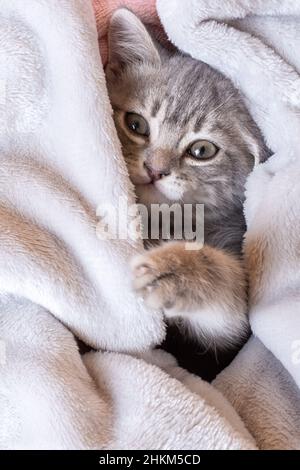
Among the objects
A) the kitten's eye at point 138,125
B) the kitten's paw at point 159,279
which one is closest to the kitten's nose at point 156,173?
the kitten's eye at point 138,125

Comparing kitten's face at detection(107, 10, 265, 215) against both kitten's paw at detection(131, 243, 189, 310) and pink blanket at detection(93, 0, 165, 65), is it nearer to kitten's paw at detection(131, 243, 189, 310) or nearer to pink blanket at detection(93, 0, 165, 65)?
pink blanket at detection(93, 0, 165, 65)

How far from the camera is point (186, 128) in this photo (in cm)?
119

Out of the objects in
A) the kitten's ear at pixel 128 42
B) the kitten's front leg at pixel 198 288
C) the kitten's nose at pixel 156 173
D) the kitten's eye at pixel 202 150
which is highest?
the kitten's ear at pixel 128 42

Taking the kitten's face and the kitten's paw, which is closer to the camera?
the kitten's paw

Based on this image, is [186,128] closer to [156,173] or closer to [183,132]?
[183,132]

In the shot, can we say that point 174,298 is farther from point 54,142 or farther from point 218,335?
point 54,142

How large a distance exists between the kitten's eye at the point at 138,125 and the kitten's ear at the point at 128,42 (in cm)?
12

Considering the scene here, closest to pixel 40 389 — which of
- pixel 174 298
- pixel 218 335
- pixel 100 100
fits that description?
pixel 174 298

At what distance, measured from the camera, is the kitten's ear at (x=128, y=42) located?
3.84ft

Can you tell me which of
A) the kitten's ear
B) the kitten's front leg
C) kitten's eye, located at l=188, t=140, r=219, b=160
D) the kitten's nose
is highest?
the kitten's ear

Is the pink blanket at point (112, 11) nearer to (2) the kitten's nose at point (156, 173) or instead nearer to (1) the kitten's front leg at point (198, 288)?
(2) the kitten's nose at point (156, 173)

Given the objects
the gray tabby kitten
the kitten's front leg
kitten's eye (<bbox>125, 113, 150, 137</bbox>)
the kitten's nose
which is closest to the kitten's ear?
Result: the gray tabby kitten

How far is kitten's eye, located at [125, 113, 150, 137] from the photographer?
1.21 m

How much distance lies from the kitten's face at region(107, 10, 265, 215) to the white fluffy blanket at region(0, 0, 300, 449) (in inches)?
2.9
